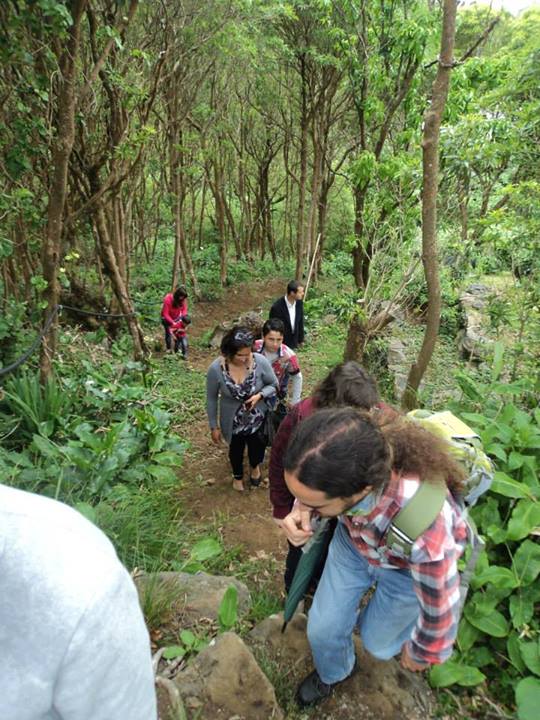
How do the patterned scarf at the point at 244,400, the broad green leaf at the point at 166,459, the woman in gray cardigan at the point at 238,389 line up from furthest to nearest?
1. the broad green leaf at the point at 166,459
2. the patterned scarf at the point at 244,400
3. the woman in gray cardigan at the point at 238,389

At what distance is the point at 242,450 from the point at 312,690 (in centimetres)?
211

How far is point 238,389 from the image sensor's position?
3475 mm

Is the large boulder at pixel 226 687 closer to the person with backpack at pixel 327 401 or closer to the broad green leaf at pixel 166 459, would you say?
the person with backpack at pixel 327 401

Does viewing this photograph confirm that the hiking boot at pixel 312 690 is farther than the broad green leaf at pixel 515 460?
No

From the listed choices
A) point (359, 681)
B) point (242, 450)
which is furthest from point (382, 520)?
point (242, 450)

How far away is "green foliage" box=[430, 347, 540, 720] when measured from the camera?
2.21 m

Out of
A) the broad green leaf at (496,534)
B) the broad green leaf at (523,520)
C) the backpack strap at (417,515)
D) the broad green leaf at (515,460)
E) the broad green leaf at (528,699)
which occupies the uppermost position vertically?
the backpack strap at (417,515)

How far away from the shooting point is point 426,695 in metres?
2.19

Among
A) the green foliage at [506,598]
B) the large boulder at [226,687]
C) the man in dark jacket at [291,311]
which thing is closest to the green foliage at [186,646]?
the large boulder at [226,687]

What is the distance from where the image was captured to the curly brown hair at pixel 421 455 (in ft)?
4.99

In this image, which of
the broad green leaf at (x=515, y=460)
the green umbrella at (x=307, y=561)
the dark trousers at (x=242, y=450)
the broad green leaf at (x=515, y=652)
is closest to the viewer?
the green umbrella at (x=307, y=561)

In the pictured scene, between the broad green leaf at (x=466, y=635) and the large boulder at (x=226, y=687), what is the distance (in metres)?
1.07

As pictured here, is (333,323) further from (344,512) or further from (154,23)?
(344,512)

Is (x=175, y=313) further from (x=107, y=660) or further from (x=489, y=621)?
(x=107, y=660)
